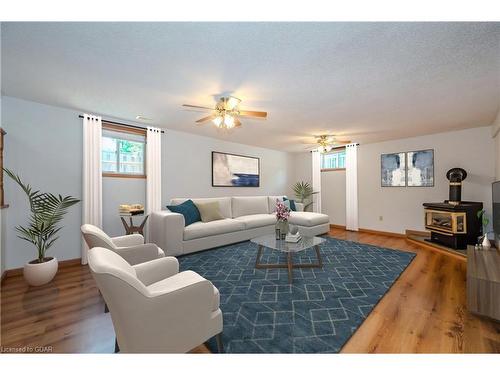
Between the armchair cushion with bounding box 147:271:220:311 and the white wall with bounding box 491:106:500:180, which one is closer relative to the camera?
the armchair cushion with bounding box 147:271:220:311

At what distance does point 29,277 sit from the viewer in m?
2.40

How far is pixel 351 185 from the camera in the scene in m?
5.47

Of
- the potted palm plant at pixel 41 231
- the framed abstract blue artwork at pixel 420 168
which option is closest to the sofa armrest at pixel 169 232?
the potted palm plant at pixel 41 231

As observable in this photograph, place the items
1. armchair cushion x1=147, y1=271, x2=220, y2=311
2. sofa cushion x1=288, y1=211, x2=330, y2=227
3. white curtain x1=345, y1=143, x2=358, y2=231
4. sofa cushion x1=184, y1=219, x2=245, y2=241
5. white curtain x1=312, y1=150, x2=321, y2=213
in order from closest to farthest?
armchair cushion x1=147, y1=271, x2=220, y2=311
sofa cushion x1=184, y1=219, x2=245, y2=241
sofa cushion x1=288, y1=211, x2=330, y2=227
white curtain x1=345, y1=143, x2=358, y2=231
white curtain x1=312, y1=150, x2=321, y2=213

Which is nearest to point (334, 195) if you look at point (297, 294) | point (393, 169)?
point (393, 169)

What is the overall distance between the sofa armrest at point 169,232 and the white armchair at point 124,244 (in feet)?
2.50

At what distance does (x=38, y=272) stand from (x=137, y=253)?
4.66ft

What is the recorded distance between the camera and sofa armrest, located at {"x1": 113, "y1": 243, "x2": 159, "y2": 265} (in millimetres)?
2000

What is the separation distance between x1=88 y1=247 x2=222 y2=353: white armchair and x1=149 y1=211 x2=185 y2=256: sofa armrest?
210 cm

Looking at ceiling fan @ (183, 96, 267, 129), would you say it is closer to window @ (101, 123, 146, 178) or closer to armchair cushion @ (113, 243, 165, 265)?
armchair cushion @ (113, 243, 165, 265)

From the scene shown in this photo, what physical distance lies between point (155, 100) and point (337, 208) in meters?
5.32

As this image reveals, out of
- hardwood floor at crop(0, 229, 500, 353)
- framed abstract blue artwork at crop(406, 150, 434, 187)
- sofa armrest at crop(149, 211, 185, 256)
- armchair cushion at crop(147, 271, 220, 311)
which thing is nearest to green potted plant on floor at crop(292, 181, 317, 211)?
framed abstract blue artwork at crop(406, 150, 434, 187)

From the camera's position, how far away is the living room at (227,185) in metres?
1.48
